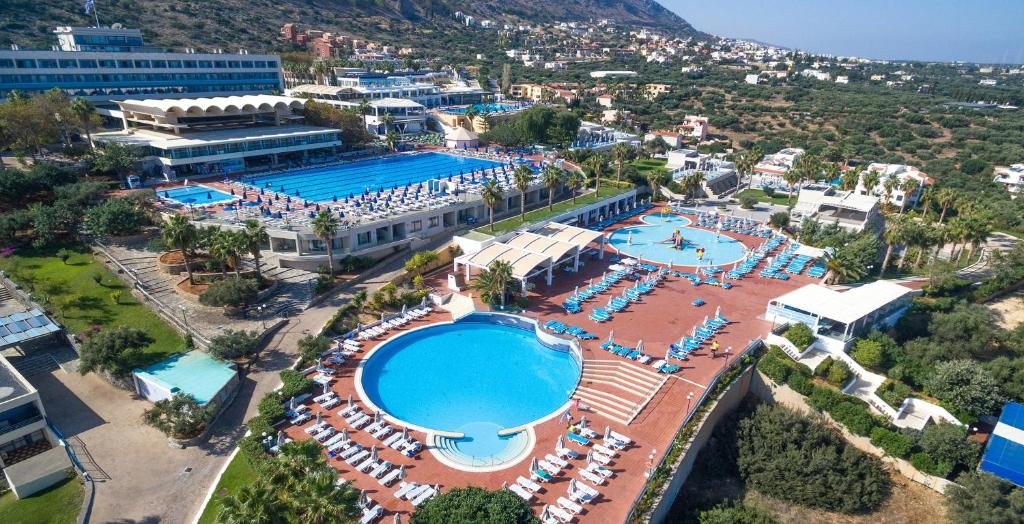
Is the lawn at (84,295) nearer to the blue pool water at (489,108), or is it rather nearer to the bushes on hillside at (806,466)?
the bushes on hillside at (806,466)

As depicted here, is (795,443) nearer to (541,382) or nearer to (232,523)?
(541,382)

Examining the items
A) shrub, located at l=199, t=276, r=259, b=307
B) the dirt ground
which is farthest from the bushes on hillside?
shrub, located at l=199, t=276, r=259, b=307

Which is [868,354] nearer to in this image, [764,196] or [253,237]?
[253,237]

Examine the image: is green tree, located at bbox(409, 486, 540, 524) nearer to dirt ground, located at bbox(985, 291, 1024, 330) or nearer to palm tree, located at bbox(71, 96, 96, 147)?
dirt ground, located at bbox(985, 291, 1024, 330)

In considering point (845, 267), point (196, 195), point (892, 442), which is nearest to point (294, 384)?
point (892, 442)

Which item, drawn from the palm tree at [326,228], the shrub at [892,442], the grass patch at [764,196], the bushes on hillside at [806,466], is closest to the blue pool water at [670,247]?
the grass patch at [764,196]

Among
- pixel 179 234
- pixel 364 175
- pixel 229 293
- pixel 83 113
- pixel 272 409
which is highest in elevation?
pixel 83 113
